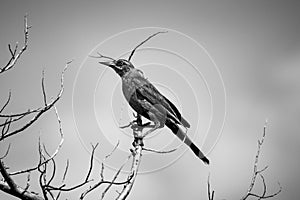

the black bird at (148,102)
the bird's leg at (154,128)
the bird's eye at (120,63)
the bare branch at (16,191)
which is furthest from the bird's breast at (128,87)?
the bare branch at (16,191)

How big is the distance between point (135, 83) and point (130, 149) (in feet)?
4.98

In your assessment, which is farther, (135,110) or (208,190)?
(135,110)

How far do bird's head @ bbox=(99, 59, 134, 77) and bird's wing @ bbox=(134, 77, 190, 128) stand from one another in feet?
1.00

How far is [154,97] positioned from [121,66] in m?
0.97

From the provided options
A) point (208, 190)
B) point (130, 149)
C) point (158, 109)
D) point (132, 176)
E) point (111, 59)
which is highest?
point (111, 59)

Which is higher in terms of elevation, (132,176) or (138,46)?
(138,46)

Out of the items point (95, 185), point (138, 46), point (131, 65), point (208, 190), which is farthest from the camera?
point (131, 65)

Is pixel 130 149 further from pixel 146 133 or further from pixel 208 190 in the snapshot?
pixel 208 190

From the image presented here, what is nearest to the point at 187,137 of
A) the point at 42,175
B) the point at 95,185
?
the point at 95,185

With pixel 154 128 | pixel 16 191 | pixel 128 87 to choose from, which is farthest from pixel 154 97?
pixel 16 191

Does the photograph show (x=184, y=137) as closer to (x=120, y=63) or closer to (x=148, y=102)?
(x=148, y=102)

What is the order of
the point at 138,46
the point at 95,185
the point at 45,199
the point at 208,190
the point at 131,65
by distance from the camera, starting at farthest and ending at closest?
the point at 131,65 < the point at 138,46 < the point at 208,190 < the point at 95,185 < the point at 45,199

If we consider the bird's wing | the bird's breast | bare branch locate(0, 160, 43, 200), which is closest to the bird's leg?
the bird's wing

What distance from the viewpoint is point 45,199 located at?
5332 mm
